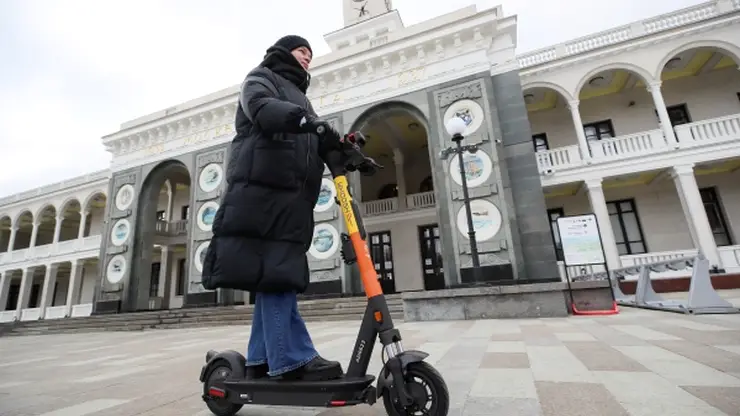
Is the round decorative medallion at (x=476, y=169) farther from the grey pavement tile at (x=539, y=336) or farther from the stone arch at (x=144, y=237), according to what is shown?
the stone arch at (x=144, y=237)

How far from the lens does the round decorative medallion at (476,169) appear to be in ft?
30.9

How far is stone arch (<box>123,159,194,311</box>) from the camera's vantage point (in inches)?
535

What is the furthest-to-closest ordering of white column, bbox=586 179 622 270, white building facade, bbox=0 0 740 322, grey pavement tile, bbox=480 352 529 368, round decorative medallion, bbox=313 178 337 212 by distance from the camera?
round decorative medallion, bbox=313 178 337 212 < white column, bbox=586 179 622 270 < white building facade, bbox=0 0 740 322 < grey pavement tile, bbox=480 352 529 368

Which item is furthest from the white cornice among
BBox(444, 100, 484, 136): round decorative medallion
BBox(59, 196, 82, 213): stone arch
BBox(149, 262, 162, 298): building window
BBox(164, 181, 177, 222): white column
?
BBox(59, 196, 82, 213): stone arch

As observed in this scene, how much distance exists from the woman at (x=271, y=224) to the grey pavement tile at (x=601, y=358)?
1879 mm

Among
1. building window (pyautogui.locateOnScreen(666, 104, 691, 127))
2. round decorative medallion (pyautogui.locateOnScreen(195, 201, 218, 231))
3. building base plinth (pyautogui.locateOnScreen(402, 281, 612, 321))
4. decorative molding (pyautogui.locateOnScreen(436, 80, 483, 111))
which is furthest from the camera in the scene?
building window (pyautogui.locateOnScreen(666, 104, 691, 127))

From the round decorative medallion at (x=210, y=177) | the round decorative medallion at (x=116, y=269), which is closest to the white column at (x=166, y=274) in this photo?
the round decorative medallion at (x=116, y=269)

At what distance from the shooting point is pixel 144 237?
14.3m

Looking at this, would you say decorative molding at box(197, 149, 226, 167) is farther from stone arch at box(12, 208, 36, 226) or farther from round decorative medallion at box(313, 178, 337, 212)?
stone arch at box(12, 208, 36, 226)

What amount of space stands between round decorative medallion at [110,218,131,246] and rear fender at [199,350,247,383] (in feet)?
51.4

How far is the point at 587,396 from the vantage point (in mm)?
1595

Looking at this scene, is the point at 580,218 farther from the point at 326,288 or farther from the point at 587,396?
the point at 326,288

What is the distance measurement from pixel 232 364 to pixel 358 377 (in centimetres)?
72

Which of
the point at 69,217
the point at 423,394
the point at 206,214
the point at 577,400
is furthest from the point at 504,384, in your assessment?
the point at 69,217
